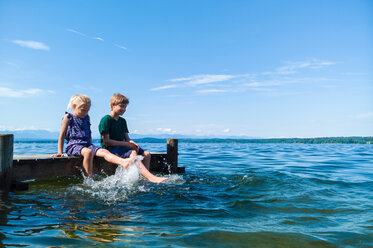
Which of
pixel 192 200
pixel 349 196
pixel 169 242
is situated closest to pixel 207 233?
pixel 169 242

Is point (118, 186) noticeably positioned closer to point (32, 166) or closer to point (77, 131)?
point (77, 131)

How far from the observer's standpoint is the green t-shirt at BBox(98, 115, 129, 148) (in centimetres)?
642

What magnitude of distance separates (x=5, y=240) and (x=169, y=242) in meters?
1.79

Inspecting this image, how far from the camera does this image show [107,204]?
4.85 m

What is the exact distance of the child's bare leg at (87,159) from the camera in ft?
20.4

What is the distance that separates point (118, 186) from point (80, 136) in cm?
141

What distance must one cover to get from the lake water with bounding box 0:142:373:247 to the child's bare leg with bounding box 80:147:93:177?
215 mm

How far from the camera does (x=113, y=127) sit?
661 centimetres

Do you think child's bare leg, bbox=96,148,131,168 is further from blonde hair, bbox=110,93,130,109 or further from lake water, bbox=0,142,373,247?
blonde hair, bbox=110,93,130,109

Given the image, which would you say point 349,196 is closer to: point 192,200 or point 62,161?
point 192,200

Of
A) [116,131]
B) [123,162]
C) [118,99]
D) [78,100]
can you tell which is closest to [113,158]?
[123,162]

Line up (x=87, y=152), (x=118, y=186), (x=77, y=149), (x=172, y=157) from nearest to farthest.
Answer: (x=118, y=186) → (x=87, y=152) → (x=77, y=149) → (x=172, y=157)

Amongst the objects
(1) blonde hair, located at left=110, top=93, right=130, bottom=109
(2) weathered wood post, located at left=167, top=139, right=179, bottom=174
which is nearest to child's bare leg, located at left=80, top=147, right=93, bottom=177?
(1) blonde hair, located at left=110, top=93, right=130, bottom=109

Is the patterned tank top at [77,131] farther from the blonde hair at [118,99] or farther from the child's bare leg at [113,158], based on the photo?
the blonde hair at [118,99]
